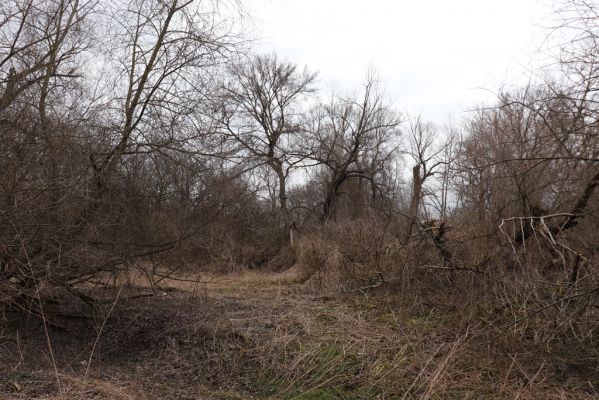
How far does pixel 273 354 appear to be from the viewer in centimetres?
661

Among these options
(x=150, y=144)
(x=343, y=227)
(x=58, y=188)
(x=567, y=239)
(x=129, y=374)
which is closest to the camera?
(x=129, y=374)

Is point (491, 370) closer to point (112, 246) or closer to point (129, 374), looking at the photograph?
point (129, 374)

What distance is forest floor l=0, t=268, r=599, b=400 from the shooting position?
18.1 feet

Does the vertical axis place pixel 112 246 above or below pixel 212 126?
below

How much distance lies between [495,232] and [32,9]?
7802 mm

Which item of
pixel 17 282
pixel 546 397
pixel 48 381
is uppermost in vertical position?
pixel 17 282

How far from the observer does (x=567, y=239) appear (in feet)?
26.8

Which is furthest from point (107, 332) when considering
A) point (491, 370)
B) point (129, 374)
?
point (491, 370)

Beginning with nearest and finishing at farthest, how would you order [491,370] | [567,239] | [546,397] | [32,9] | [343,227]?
[546,397] → [491,370] → [32,9] → [567,239] → [343,227]

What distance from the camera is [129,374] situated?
634cm

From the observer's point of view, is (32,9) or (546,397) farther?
(32,9)

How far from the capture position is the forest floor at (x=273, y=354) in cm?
551

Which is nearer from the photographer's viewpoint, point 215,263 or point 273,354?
point 273,354

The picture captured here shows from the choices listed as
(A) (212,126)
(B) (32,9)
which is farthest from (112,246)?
(B) (32,9)
